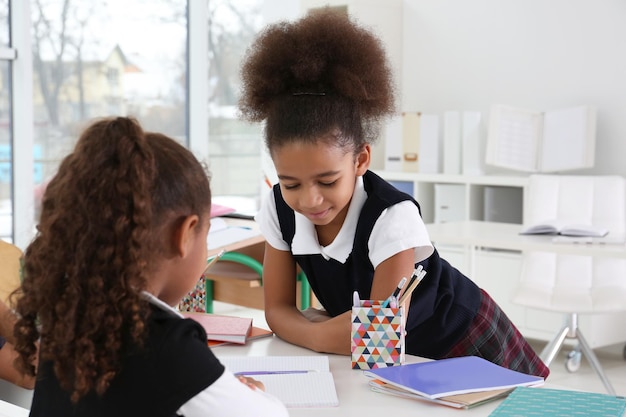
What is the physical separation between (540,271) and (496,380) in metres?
2.57

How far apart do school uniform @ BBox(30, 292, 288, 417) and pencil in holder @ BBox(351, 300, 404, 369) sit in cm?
54

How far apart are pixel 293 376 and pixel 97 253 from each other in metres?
0.58

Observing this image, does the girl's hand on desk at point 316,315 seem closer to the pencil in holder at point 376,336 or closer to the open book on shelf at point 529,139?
the pencil in holder at point 376,336

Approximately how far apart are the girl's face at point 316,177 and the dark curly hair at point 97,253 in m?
0.68

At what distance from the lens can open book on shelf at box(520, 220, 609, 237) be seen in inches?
133

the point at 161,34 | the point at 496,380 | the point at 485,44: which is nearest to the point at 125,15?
the point at 161,34

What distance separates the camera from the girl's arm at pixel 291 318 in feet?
5.41

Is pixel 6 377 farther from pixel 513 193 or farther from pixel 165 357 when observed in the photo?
pixel 513 193

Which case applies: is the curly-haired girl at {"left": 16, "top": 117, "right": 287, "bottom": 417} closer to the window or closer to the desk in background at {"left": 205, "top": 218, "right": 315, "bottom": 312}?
the desk in background at {"left": 205, "top": 218, "right": 315, "bottom": 312}

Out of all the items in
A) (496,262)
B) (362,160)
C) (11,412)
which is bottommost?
(496,262)

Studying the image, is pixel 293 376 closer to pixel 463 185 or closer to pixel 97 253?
pixel 97 253

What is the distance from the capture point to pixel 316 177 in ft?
5.61

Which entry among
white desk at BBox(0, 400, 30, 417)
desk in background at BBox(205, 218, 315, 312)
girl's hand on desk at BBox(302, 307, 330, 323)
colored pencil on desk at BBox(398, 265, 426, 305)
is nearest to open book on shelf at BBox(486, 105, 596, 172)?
desk in background at BBox(205, 218, 315, 312)

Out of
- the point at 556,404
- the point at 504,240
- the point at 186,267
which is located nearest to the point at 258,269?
the point at 504,240
